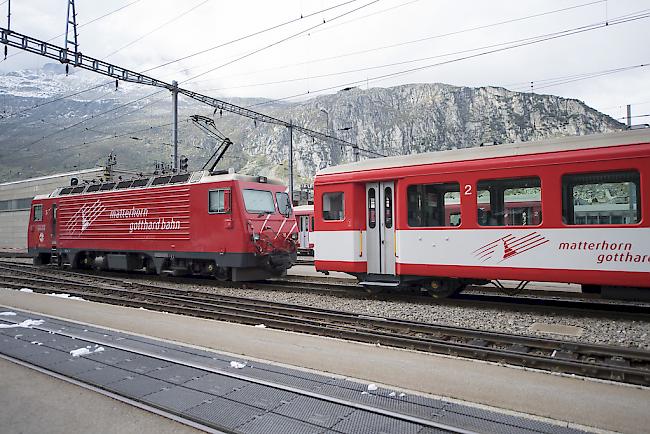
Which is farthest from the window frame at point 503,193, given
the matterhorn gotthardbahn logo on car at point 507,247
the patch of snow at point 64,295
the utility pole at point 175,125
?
the utility pole at point 175,125

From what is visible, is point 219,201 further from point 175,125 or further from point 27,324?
point 175,125

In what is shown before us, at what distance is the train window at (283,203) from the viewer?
15.4 m

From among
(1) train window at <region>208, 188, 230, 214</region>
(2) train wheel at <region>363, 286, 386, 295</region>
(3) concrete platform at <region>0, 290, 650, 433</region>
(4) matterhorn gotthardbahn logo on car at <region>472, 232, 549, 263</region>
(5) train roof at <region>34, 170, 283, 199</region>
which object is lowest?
(3) concrete platform at <region>0, 290, 650, 433</region>

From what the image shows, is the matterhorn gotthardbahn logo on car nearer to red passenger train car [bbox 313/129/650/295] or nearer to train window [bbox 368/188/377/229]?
red passenger train car [bbox 313/129/650/295]

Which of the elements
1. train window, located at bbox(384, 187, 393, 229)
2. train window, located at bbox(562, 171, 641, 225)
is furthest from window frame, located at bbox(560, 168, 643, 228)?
train window, located at bbox(384, 187, 393, 229)

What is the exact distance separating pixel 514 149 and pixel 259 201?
7.97 metres

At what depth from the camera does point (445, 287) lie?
10.6 metres

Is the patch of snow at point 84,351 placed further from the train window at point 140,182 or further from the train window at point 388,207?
the train window at point 140,182

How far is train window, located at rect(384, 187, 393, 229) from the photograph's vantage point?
11.1 meters

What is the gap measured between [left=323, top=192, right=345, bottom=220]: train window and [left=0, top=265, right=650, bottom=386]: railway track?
2831 millimetres

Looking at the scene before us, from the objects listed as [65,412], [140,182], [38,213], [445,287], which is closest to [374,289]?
[445,287]

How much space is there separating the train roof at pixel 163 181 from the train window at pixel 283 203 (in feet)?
1.44

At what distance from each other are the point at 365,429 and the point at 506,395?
6.12ft

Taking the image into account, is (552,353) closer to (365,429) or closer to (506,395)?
(506,395)
